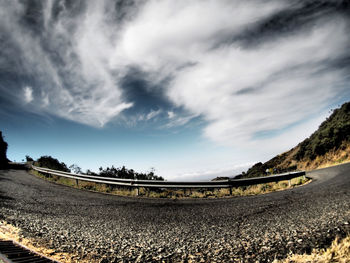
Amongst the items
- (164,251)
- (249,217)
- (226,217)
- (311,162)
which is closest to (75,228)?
(164,251)

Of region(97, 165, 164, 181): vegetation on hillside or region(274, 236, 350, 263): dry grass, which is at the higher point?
region(97, 165, 164, 181): vegetation on hillside

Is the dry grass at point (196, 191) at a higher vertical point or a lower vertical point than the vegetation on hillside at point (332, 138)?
lower

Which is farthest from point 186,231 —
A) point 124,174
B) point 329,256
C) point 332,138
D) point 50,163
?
point 332,138

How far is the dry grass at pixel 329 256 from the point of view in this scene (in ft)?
7.20

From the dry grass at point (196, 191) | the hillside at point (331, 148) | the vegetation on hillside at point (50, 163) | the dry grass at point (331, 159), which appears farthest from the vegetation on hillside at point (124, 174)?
the dry grass at point (331, 159)

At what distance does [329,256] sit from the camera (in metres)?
2.25

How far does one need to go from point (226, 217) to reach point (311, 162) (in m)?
25.6

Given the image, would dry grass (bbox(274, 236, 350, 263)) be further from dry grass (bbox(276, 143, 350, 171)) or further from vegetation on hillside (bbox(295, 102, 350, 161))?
vegetation on hillside (bbox(295, 102, 350, 161))

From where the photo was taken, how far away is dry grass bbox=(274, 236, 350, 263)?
2193mm

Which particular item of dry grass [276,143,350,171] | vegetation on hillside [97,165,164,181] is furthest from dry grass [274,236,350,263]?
dry grass [276,143,350,171]

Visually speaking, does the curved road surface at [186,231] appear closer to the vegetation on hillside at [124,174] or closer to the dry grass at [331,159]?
the vegetation on hillside at [124,174]

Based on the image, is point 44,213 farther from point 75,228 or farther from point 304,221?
point 304,221

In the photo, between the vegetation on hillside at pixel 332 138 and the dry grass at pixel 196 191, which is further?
the vegetation on hillside at pixel 332 138

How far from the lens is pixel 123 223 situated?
475 centimetres
